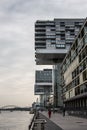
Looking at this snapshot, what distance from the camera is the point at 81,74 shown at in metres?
73.1

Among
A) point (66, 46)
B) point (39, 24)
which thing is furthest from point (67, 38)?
point (39, 24)

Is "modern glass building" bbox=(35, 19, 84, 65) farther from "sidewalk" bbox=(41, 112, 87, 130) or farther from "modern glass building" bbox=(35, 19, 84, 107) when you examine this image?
"sidewalk" bbox=(41, 112, 87, 130)

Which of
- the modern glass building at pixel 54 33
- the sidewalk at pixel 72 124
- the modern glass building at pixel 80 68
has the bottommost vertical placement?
the sidewalk at pixel 72 124

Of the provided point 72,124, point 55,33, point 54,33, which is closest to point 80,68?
point 72,124

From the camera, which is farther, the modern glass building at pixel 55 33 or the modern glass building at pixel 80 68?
the modern glass building at pixel 55 33

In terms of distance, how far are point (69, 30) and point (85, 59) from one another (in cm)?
12945

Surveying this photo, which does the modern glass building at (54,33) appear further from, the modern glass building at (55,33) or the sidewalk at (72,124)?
the sidewalk at (72,124)

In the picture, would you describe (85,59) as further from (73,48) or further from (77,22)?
(77,22)

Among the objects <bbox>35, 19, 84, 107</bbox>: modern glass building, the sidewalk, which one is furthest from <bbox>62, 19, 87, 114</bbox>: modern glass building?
<bbox>35, 19, 84, 107</bbox>: modern glass building

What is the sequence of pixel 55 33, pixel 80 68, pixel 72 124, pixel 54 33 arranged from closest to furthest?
pixel 72 124 → pixel 80 68 → pixel 54 33 → pixel 55 33

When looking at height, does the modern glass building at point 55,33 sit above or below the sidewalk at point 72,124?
above

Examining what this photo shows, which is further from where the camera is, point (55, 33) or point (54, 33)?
point (55, 33)

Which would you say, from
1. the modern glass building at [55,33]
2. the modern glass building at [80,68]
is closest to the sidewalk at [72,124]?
the modern glass building at [80,68]

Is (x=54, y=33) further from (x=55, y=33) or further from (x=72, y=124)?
(x=72, y=124)
